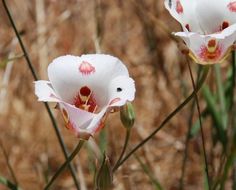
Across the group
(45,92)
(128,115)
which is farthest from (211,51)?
(45,92)

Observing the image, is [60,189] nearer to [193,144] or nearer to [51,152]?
[51,152]

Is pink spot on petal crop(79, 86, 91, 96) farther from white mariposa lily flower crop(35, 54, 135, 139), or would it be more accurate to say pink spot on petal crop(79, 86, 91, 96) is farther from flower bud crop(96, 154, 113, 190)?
flower bud crop(96, 154, 113, 190)

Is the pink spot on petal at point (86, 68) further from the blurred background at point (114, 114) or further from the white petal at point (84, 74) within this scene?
the blurred background at point (114, 114)

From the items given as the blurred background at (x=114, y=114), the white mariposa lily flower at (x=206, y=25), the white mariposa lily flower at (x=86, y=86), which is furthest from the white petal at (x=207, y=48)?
the blurred background at (x=114, y=114)

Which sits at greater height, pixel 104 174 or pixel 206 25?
pixel 206 25

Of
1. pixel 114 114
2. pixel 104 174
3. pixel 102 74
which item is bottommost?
pixel 114 114

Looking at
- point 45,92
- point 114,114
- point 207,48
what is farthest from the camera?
point 114,114

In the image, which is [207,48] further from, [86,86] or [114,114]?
[114,114]

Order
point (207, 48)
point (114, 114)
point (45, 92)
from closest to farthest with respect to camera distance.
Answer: point (45, 92)
point (207, 48)
point (114, 114)
